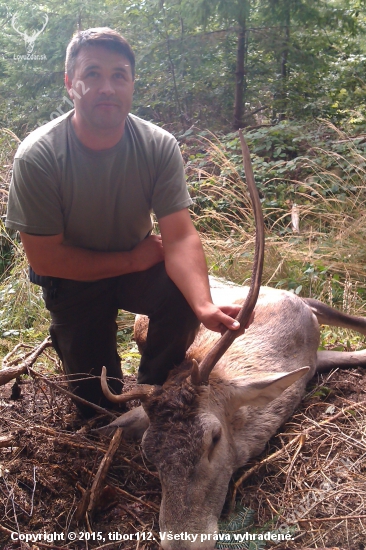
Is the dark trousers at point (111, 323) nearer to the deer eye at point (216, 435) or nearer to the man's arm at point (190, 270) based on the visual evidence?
the man's arm at point (190, 270)

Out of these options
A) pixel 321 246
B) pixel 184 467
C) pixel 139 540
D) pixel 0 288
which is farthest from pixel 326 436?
pixel 0 288

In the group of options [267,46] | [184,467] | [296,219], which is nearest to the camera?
[184,467]

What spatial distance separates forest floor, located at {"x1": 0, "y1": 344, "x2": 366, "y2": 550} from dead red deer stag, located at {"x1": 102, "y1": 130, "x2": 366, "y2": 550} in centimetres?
14

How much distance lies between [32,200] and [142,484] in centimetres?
174

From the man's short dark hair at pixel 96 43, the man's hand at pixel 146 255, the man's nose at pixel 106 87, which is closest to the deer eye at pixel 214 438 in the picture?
the man's hand at pixel 146 255

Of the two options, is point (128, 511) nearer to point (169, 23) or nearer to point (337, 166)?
point (337, 166)

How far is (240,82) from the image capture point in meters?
9.19

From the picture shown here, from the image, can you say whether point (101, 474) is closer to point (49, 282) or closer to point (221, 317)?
point (221, 317)

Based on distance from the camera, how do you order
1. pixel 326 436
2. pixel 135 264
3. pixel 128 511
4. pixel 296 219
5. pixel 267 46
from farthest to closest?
1. pixel 267 46
2. pixel 296 219
3. pixel 135 264
4. pixel 326 436
5. pixel 128 511

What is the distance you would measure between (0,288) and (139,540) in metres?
4.80

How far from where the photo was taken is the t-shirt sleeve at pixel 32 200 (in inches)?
128

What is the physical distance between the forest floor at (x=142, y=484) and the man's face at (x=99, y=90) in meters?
1.87

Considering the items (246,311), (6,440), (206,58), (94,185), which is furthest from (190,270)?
(206,58)

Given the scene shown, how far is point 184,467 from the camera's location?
2.64 metres
